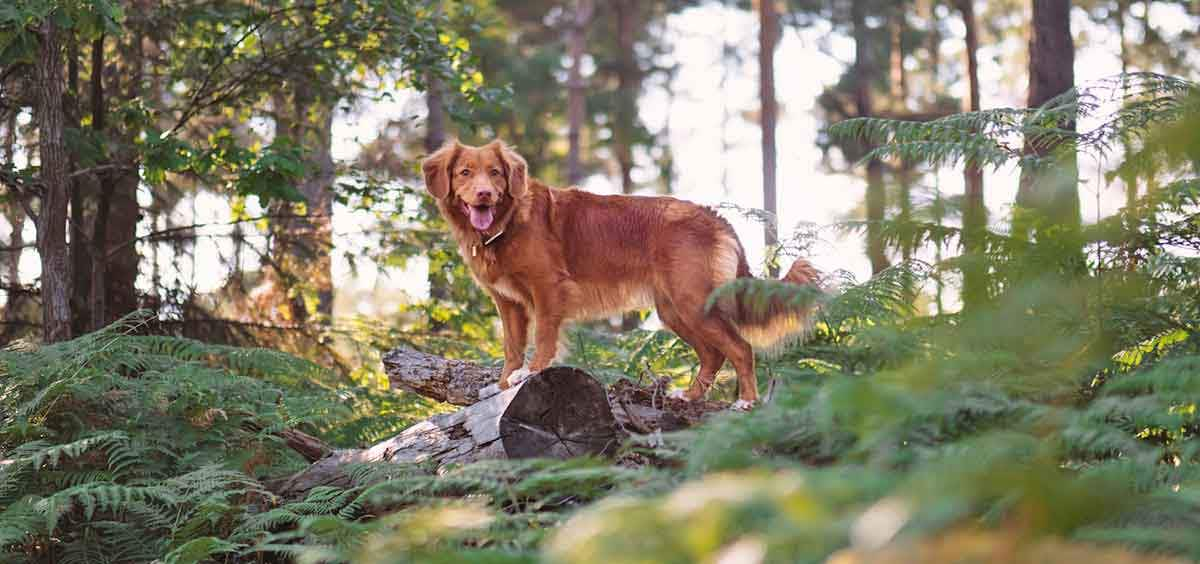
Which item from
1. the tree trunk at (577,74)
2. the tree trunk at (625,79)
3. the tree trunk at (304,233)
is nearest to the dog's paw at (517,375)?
the tree trunk at (304,233)

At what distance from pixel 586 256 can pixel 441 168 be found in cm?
100

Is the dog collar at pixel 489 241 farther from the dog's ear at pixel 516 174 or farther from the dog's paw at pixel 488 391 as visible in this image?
the dog's paw at pixel 488 391

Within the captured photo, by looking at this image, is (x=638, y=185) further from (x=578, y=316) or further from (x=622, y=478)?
(x=622, y=478)

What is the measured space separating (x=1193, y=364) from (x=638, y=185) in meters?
22.8

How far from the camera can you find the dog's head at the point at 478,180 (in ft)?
20.0

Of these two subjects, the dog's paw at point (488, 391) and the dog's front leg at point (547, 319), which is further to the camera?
the dog's front leg at point (547, 319)

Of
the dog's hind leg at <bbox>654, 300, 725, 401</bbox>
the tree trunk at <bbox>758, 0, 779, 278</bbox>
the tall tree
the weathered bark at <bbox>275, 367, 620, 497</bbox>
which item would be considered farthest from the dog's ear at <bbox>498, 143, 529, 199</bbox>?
the tree trunk at <bbox>758, 0, 779, 278</bbox>

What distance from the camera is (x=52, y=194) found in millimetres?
7301

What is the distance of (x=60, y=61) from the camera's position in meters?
7.57

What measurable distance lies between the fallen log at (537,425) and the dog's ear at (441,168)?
5.44ft

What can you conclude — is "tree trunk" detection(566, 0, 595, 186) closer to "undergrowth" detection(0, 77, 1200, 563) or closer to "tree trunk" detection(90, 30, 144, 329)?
"tree trunk" detection(90, 30, 144, 329)

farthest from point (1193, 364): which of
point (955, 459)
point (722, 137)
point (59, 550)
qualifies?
point (722, 137)

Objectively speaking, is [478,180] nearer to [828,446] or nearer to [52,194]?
[52,194]

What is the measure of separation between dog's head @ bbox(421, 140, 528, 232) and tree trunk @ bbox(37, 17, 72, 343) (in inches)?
110
